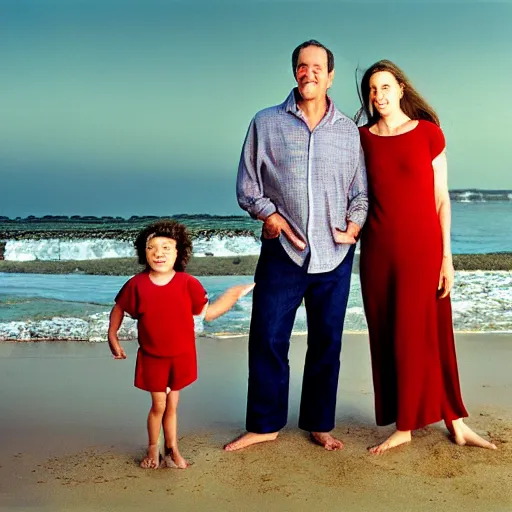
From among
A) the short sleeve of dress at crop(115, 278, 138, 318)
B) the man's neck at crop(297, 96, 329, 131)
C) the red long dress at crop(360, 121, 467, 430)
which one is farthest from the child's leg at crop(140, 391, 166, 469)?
the man's neck at crop(297, 96, 329, 131)

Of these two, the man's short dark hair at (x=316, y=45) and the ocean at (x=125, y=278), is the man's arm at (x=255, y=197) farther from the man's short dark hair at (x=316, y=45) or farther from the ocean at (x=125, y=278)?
the ocean at (x=125, y=278)

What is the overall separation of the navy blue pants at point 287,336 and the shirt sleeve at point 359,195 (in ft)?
0.46

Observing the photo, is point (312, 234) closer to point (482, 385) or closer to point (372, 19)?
point (482, 385)

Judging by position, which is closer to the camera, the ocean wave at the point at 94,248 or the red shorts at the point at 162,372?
the red shorts at the point at 162,372

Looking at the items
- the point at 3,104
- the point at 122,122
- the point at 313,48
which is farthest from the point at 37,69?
the point at 313,48

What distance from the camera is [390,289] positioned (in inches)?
128

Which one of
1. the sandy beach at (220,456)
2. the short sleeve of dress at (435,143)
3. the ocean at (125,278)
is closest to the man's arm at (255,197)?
the short sleeve of dress at (435,143)

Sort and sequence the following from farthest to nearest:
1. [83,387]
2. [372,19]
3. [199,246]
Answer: [199,246] < [372,19] < [83,387]

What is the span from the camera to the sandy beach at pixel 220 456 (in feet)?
9.15

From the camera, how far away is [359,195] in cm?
321

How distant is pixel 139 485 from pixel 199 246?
27.7 feet

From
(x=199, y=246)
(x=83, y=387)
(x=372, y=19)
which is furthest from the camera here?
(x=199, y=246)

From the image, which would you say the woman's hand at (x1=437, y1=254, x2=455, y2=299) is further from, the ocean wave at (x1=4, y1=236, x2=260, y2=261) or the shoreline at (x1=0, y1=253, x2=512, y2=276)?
the ocean wave at (x1=4, y1=236, x2=260, y2=261)

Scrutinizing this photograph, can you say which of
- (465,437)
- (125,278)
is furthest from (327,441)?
(125,278)
